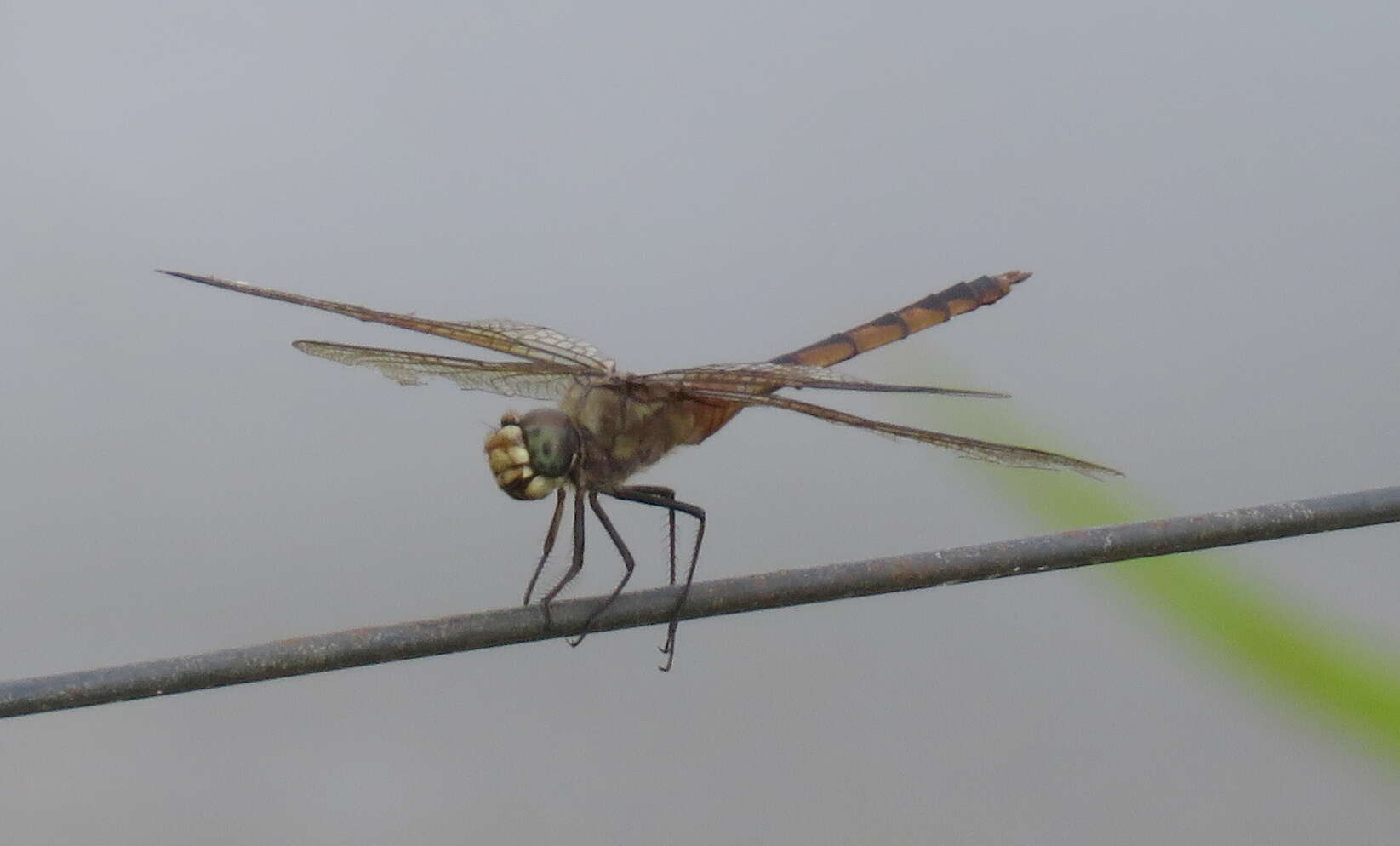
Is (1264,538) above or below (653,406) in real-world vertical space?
below

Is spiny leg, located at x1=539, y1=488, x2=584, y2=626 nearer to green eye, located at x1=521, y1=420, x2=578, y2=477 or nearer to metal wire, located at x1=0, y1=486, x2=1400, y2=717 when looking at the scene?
green eye, located at x1=521, y1=420, x2=578, y2=477

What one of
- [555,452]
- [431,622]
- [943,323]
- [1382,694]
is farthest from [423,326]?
[1382,694]

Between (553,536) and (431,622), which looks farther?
(553,536)

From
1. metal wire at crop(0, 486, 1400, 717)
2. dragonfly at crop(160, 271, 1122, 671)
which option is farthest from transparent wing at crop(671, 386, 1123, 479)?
metal wire at crop(0, 486, 1400, 717)

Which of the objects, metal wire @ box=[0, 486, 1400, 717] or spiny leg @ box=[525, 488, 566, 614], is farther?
spiny leg @ box=[525, 488, 566, 614]

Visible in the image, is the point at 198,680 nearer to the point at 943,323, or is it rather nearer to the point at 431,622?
the point at 431,622

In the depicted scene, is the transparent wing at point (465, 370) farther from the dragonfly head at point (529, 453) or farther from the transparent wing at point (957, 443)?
the transparent wing at point (957, 443)

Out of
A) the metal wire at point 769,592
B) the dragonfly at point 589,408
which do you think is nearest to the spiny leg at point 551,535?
the dragonfly at point 589,408
